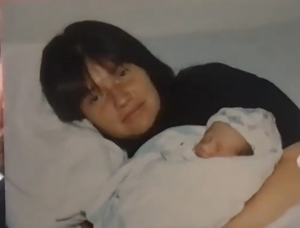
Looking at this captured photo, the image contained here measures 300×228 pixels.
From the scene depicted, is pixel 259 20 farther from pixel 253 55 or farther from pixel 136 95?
pixel 136 95

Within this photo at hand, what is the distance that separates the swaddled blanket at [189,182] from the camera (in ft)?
2.80

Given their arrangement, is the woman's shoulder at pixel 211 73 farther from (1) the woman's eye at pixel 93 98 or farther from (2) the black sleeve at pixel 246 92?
(1) the woman's eye at pixel 93 98

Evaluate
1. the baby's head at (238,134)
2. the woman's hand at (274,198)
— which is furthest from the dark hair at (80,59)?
the woman's hand at (274,198)

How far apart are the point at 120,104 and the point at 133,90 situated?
0.04 meters

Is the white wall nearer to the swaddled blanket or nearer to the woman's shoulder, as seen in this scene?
the woman's shoulder

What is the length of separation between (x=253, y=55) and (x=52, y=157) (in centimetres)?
43

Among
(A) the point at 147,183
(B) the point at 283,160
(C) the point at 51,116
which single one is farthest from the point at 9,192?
(B) the point at 283,160

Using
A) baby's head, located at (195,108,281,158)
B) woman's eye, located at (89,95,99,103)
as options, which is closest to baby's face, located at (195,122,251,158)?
baby's head, located at (195,108,281,158)

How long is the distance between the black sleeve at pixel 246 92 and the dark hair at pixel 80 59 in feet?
0.21

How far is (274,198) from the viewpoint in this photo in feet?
2.82

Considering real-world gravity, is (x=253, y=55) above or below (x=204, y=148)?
above

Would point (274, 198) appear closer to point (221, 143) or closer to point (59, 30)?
point (221, 143)

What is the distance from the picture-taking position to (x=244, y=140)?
0.86 meters

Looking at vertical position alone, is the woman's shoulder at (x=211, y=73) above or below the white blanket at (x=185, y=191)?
above
